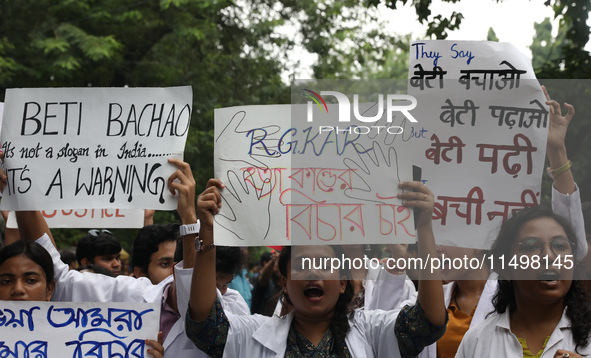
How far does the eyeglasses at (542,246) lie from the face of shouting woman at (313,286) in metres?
0.80

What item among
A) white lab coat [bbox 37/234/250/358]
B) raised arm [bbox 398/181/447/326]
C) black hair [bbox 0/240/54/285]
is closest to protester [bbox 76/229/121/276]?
white lab coat [bbox 37/234/250/358]

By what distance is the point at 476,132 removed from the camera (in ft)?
12.8

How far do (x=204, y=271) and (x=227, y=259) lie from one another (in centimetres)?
98

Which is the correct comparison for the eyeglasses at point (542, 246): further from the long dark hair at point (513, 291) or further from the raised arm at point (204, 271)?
the raised arm at point (204, 271)

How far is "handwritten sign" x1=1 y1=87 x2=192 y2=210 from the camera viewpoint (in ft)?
13.0

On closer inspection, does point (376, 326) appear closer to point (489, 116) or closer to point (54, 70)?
point (489, 116)

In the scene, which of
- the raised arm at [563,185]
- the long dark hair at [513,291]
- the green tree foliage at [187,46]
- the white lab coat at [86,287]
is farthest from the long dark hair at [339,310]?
the green tree foliage at [187,46]

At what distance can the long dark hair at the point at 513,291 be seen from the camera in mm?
3164

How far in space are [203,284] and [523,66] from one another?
1.88 meters

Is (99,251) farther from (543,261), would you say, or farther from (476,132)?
(543,261)

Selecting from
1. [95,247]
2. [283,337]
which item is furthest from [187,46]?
[283,337]

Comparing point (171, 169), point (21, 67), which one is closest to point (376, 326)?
point (171, 169)

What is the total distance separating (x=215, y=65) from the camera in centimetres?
1524

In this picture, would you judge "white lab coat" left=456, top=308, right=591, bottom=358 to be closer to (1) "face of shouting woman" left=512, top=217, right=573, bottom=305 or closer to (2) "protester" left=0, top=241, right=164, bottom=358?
(1) "face of shouting woman" left=512, top=217, right=573, bottom=305
